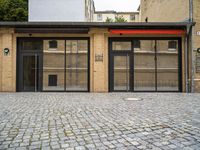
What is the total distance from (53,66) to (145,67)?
5.77 m

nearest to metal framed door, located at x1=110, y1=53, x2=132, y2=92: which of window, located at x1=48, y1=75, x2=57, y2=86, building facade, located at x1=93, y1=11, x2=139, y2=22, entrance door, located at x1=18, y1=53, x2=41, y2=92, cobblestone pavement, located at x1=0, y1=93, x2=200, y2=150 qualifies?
window, located at x1=48, y1=75, x2=57, y2=86

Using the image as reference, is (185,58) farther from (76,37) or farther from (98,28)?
(76,37)

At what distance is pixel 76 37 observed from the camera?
14.8 meters

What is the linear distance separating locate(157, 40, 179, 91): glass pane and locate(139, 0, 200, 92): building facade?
3.43 ft

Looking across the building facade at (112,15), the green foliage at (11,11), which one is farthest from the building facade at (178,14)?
the building facade at (112,15)

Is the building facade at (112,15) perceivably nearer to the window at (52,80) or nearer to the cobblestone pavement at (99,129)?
the window at (52,80)

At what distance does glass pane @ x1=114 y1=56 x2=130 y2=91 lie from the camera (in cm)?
1465

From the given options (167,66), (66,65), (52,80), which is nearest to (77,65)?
(66,65)

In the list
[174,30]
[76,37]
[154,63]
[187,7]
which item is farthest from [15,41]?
[187,7]

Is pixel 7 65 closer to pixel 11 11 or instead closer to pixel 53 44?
pixel 53 44

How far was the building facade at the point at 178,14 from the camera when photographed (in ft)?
45.8

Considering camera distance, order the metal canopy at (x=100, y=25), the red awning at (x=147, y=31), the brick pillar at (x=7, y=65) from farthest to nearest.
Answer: the brick pillar at (x=7, y=65) → the red awning at (x=147, y=31) → the metal canopy at (x=100, y=25)

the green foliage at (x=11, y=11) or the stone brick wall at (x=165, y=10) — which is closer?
A: the stone brick wall at (x=165, y=10)

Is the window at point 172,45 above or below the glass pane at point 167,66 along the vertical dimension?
above
